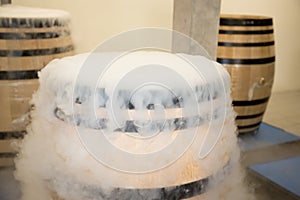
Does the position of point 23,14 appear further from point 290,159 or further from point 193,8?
point 290,159

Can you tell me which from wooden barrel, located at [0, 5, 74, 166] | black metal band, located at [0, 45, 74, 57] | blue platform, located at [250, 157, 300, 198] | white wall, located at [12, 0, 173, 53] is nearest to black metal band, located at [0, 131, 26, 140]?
wooden barrel, located at [0, 5, 74, 166]

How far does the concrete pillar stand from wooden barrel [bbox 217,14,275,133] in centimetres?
71

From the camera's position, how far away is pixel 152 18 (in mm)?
3436

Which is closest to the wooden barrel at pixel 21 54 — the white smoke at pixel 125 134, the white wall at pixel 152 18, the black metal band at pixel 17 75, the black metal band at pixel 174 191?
the black metal band at pixel 17 75

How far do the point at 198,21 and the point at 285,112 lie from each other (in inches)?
85.3

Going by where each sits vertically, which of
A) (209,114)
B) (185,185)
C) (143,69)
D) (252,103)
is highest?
(143,69)

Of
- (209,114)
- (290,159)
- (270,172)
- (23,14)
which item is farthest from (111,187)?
(290,159)

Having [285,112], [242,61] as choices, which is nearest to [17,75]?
[242,61]

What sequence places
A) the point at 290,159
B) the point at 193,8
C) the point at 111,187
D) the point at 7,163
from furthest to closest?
the point at 290,159 < the point at 7,163 < the point at 193,8 < the point at 111,187

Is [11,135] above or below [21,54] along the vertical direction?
below

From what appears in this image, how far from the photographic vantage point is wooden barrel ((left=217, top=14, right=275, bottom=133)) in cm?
250

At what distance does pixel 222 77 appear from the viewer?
41.0 inches

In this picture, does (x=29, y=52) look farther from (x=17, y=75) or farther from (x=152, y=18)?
(x=152, y=18)

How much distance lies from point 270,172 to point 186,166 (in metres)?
1.44
